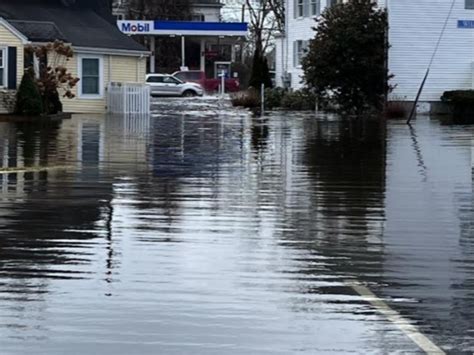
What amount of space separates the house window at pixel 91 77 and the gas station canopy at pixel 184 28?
33.9 meters

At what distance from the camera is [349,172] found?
58.2 feet

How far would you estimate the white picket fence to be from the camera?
4047 centimetres

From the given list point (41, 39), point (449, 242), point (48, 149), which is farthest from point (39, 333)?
point (41, 39)

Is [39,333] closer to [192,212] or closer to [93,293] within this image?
[93,293]

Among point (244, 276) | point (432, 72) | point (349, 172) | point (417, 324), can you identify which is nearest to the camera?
point (417, 324)

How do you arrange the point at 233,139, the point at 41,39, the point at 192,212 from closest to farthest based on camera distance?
the point at 192,212 → the point at 233,139 → the point at 41,39

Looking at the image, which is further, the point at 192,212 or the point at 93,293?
the point at 192,212

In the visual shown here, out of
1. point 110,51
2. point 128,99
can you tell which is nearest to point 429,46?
point 128,99

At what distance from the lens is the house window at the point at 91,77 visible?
4041cm

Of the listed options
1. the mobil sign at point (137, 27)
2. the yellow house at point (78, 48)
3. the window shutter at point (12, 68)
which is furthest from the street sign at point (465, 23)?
the mobil sign at point (137, 27)

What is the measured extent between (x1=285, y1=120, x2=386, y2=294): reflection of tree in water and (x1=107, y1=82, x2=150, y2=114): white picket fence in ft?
54.8

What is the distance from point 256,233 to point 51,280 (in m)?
3.12

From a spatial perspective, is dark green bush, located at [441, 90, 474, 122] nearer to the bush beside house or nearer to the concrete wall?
the concrete wall

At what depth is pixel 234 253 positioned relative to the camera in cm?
985
